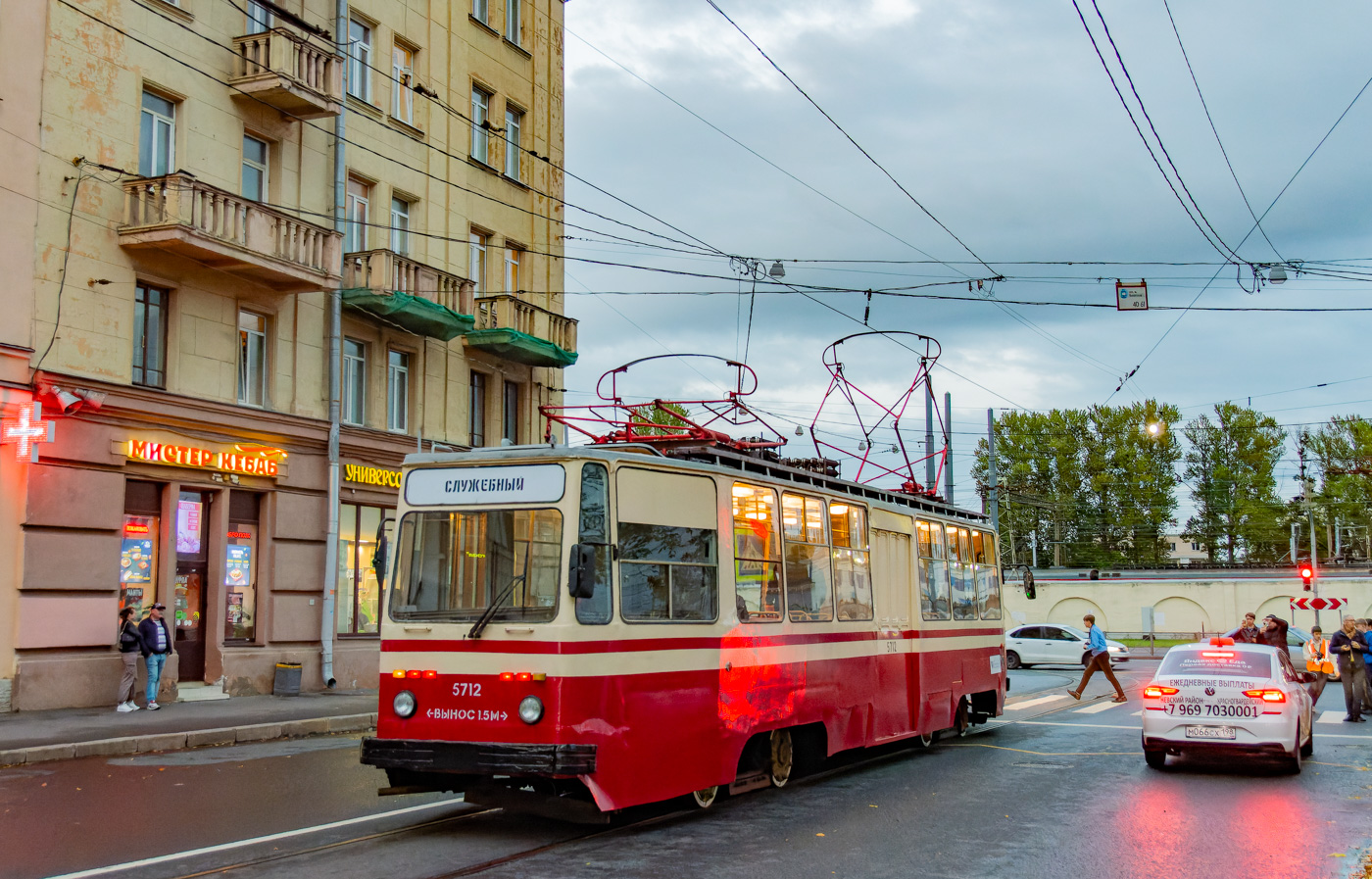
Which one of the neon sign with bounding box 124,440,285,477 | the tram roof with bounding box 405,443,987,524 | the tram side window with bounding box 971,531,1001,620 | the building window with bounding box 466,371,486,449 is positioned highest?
the building window with bounding box 466,371,486,449

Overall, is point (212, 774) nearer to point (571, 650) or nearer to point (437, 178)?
point (571, 650)

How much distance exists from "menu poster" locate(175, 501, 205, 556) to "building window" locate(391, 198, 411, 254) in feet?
23.4

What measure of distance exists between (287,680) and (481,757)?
555 inches

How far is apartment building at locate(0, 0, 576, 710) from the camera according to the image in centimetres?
1811

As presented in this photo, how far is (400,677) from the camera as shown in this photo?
30.7ft

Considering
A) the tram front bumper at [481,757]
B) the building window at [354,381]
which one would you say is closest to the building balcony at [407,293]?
the building window at [354,381]

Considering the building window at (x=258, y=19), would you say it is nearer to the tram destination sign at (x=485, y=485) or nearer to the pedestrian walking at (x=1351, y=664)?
the tram destination sign at (x=485, y=485)

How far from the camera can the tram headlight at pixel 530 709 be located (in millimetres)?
8789

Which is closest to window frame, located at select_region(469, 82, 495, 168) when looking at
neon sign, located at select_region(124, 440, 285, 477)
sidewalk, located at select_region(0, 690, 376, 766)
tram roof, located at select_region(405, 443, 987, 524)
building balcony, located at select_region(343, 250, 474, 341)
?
building balcony, located at select_region(343, 250, 474, 341)

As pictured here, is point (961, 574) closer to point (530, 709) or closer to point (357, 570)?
point (530, 709)

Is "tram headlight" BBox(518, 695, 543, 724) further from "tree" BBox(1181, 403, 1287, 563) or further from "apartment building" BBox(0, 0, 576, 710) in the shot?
"tree" BBox(1181, 403, 1287, 563)

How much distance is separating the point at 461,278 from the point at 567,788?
1839 centimetres

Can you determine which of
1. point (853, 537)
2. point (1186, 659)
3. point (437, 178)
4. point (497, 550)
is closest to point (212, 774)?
point (497, 550)

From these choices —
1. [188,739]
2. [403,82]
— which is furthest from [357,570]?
[403,82]
